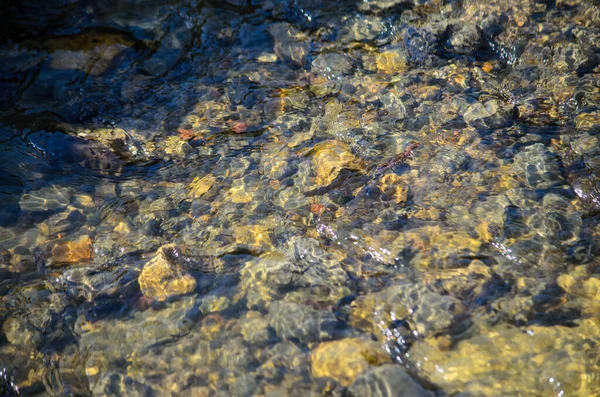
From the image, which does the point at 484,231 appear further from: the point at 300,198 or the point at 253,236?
the point at 253,236

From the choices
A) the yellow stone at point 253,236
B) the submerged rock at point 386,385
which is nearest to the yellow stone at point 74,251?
the yellow stone at point 253,236

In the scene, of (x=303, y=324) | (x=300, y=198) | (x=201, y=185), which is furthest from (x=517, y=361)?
(x=201, y=185)

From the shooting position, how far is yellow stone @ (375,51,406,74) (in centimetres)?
447

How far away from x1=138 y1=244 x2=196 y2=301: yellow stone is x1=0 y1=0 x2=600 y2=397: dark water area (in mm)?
14

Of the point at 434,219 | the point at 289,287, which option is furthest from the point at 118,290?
the point at 434,219

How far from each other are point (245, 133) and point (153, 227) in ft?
4.09

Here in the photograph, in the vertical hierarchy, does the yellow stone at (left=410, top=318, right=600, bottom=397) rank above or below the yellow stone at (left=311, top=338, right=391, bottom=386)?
above

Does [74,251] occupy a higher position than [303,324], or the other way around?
[303,324]

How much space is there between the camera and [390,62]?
4.52 meters

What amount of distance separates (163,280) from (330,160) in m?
1.60

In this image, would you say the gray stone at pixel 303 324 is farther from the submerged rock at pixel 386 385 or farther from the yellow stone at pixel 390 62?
the yellow stone at pixel 390 62

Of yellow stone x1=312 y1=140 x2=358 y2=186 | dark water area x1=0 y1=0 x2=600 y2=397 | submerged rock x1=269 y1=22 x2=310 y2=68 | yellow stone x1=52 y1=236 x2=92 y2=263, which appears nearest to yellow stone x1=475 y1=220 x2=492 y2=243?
dark water area x1=0 y1=0 x2=600 y2=397

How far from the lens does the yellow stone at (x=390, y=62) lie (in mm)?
4469

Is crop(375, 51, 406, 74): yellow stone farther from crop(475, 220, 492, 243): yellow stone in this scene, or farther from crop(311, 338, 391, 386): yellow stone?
crop(311, 338, 391, 386): yellow stone
